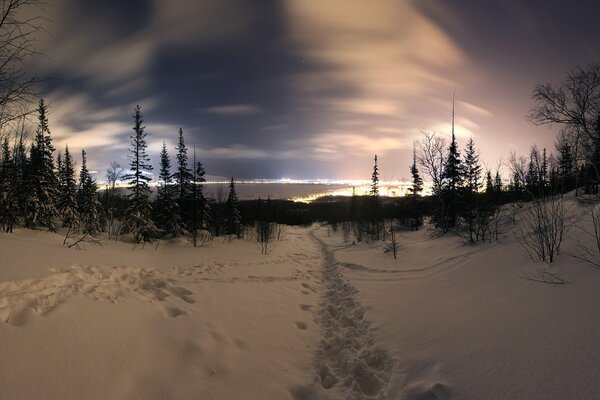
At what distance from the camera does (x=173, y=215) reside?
35.0 meters

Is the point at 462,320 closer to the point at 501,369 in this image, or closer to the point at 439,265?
the point at 501,369

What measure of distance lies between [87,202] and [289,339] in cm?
4942

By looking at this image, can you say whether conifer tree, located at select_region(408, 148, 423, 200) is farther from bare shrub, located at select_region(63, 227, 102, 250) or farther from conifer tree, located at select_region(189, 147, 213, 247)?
bare shrub, located at select_region(63, 227, 102, 250)

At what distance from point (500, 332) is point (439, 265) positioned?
6477 mm

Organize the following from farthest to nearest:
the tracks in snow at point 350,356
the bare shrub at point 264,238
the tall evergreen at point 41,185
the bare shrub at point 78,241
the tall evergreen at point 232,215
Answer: the tall evergreen at point 232,215, the tall evergreen at point 41,185, the bare shrub at point 264,238, the bare shrub at point 78,241, the tracks in snow at point 350,356

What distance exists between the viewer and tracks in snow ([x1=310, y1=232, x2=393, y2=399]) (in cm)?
430

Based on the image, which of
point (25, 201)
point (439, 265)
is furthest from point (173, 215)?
point (439, 265)

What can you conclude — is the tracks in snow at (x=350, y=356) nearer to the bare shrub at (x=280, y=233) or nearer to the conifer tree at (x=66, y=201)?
the bare shrub at (x=280, y=233)

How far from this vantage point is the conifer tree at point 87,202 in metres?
42.5

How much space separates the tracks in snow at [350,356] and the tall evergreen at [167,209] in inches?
1201

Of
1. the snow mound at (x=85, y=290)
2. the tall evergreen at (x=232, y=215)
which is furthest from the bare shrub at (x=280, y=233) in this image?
the snow mound at (x=85, y=290)

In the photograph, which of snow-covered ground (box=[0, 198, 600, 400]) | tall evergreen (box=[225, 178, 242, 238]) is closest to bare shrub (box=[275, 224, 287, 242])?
tall evergreen (box=[225, 178, 242, 238])

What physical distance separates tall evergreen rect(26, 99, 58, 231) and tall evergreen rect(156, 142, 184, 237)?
411 inches

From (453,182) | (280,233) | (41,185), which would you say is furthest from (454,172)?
(41,185)
